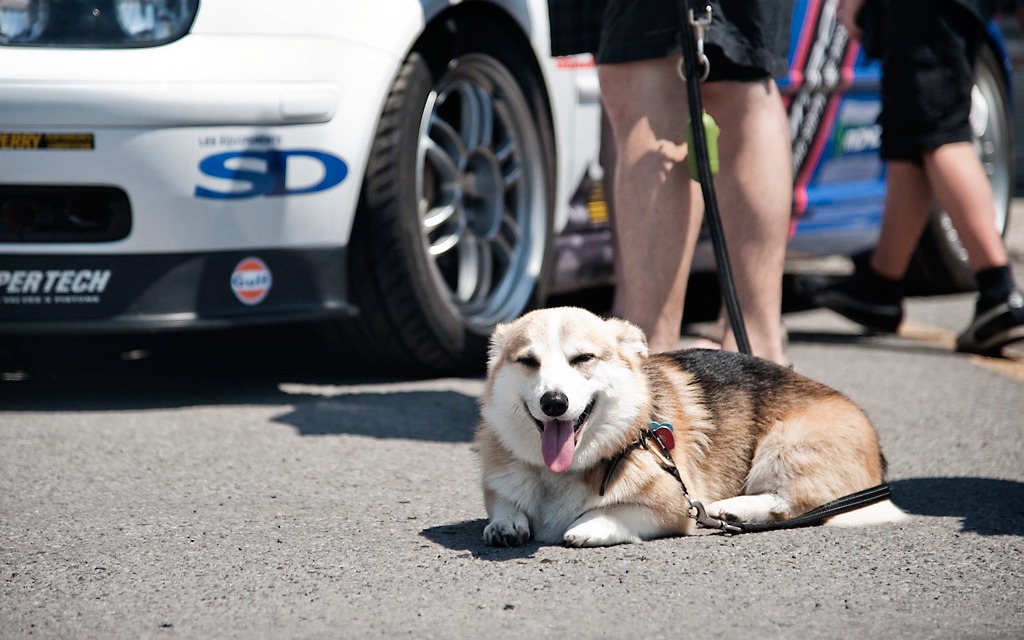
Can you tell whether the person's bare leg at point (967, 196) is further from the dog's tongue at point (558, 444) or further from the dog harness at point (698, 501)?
the dog's tongue at point (558, 444)

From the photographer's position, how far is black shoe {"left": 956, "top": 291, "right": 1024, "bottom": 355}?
5184 mm

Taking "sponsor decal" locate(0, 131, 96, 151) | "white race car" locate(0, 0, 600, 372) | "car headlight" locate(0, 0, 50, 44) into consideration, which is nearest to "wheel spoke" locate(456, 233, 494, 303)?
"white race car" locate(0, 0, 600, 372)

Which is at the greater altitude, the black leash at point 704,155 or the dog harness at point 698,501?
the black leash at point 704,155

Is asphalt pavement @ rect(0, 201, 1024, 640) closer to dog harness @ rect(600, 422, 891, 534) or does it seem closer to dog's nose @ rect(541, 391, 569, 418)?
dog harness @ rect(600, 422, 891, 534)

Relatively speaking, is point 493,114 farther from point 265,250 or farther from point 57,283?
point 57,283

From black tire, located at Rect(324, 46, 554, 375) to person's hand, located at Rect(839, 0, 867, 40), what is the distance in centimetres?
144

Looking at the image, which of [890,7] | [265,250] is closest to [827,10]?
[890,7]

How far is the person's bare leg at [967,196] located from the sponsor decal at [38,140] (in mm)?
3204

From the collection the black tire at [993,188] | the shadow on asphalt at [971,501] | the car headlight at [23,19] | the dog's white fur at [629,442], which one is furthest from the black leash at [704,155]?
the black tire at [993,188]

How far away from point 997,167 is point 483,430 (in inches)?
175

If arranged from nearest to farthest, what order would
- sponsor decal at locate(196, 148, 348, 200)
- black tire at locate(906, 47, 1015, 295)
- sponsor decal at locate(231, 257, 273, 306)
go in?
sponsor decal at locate(196, 148, 348, 200), sponsor decal at locate(231, 257, 273, 306), black tire at locate(906, 47, 1015, 295)

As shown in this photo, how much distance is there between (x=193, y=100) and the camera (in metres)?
3.72

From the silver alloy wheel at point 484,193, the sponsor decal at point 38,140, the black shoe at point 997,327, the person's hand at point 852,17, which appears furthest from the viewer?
the person's hand at point 852,17

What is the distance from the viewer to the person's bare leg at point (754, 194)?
385 cm
